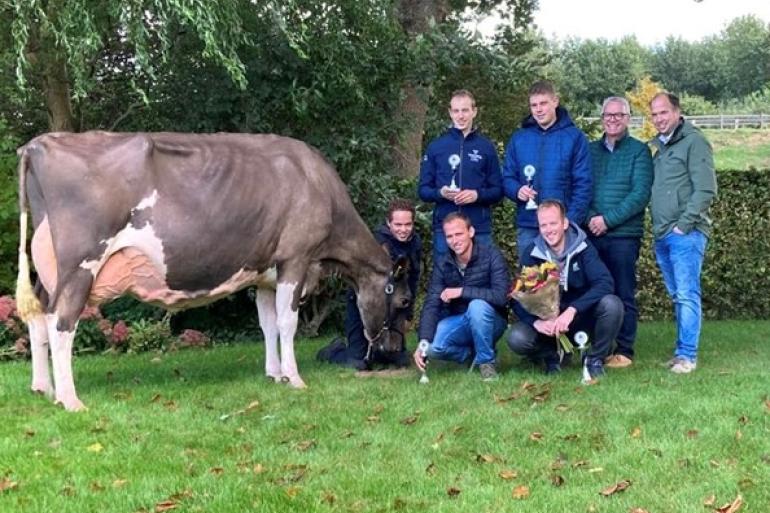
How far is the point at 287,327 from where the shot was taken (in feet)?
25.6

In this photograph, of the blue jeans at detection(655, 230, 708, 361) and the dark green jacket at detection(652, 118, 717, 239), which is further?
the blue jeans at detection(655, 230, 708, 361)

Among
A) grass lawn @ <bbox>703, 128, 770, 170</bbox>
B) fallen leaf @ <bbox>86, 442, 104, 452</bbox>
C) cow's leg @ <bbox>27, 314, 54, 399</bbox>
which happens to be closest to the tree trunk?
cow's leg @ <bbox>27, 314, 54, 399</bbox>

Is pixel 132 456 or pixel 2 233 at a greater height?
pixel 2 233

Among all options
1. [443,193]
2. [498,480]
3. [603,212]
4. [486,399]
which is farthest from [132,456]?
[603,212]

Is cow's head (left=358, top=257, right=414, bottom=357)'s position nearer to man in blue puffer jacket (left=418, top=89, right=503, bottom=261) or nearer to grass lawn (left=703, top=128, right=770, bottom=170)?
man in blue puffer jacket (left=418, top=89, right=503, bottom=261)

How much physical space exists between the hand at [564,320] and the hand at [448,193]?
146cm

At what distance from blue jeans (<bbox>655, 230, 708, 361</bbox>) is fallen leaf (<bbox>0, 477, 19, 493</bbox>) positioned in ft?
18.0

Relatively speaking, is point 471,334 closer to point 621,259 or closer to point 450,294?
point 450,294

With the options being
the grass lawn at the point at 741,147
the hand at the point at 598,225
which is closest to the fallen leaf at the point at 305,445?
the hand at the point at 598,225

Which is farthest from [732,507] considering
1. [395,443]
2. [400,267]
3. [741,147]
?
[741,147]

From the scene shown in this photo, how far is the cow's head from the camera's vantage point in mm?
8352

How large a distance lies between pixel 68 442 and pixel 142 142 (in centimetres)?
244

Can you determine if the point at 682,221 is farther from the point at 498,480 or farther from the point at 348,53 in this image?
the point at 348,53

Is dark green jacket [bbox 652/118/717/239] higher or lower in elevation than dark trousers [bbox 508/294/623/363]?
higher
